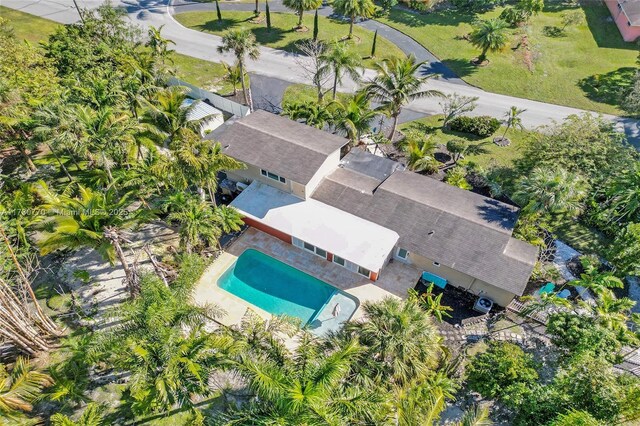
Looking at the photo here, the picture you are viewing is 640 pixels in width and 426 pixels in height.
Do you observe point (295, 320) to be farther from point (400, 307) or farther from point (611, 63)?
point (611, 63)

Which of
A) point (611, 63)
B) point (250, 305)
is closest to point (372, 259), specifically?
point (250, 305)

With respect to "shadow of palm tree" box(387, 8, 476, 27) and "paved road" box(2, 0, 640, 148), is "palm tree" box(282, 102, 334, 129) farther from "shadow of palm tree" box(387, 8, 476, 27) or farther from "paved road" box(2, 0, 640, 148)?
"shadow of palm tree" box(387, 8, 476, 27)

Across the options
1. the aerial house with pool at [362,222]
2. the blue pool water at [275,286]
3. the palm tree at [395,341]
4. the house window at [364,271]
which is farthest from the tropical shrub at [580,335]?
the blue pool water at [275,286]

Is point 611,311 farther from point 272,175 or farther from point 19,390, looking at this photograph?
point 19,390

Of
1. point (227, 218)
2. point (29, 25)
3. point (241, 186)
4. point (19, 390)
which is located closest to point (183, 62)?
point (29, 25)

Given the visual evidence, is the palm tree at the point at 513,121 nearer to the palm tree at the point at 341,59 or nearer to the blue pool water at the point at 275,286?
the palm tree at the point at 341,59

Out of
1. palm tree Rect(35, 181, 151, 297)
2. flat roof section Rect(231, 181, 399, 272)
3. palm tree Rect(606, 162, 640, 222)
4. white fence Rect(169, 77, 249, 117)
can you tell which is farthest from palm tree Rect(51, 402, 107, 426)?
palm tree Rect(606, 162, 640, 222)
